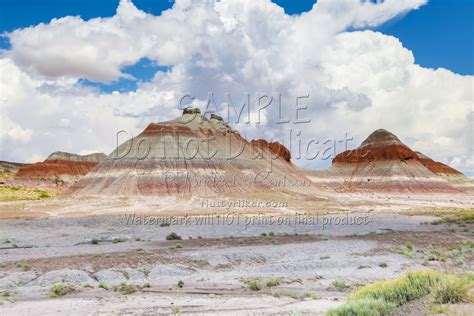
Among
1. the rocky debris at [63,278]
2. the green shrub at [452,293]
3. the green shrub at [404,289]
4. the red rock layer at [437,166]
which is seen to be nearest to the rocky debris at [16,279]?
the rocky debris at [63,278]

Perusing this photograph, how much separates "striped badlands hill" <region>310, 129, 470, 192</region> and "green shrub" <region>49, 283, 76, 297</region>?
403 feet

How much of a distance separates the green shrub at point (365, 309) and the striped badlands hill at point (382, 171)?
412ft

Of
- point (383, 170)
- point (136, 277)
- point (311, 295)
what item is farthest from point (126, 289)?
point (383, 170)

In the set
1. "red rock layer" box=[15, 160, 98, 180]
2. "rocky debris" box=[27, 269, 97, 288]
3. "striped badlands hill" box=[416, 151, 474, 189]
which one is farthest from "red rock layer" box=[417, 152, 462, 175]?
"rocky debris" box=[27, 269, 97, 288]

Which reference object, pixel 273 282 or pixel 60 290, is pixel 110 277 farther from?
pixel 273 282

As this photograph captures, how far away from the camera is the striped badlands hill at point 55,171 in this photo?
136875 mm

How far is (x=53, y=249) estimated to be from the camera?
2453 centimetres

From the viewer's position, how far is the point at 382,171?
14012 cm

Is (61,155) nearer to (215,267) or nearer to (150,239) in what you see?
(150,239)

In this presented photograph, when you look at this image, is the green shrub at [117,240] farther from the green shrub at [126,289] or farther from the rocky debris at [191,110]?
the rocky debris at [191,110]

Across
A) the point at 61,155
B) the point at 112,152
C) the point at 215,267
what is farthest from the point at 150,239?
the point at 61,155

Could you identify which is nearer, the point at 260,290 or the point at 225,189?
the point at 260,290

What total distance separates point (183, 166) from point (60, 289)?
7447 centimetres

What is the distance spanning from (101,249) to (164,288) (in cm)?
1016
